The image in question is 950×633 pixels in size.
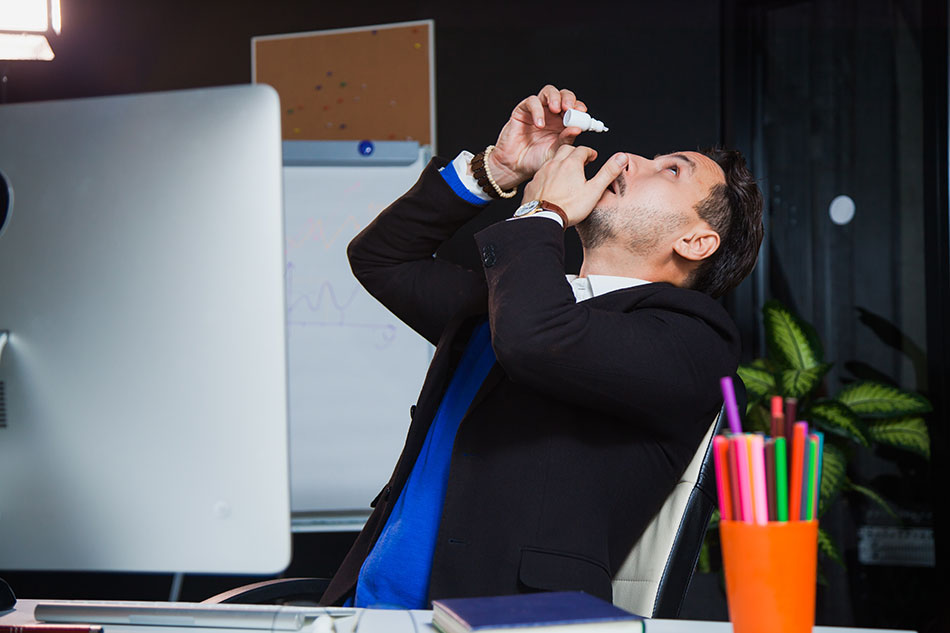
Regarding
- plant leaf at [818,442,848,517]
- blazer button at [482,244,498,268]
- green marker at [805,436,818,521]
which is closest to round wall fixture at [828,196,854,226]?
plant leaf at [818,442,848,517]

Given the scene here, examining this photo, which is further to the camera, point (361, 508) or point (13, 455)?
point (361, 508)

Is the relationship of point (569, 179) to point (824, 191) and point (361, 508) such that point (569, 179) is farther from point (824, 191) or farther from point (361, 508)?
point (824, 191)

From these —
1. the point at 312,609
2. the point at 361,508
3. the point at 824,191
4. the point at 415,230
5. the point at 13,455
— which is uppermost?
the point at 824,191

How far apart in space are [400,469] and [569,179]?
0.54m

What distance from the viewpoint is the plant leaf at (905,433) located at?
2.78 m

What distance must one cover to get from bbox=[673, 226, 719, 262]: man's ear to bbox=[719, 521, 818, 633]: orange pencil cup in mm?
799

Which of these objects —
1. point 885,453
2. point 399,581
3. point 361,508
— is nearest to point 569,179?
point 399,581

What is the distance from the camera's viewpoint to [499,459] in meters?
1.33

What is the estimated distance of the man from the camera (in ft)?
4.05

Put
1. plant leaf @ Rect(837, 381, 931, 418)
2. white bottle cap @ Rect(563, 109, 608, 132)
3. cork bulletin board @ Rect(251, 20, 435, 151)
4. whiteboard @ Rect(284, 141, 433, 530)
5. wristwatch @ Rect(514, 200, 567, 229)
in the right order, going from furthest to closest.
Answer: cork bulletin board @ Rect(251, 20, 435, 151) < whiteboard @ Rect(284, 141, 433, 530) < plant leaf @ Rect(837, 381, 931, 418) < white bottle cap @ Rect(563, 109, 608, 132) < wristwatch @ Rect(514, 200, 567, 229)

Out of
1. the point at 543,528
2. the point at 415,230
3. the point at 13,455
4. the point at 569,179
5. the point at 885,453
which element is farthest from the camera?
the point at 885,453

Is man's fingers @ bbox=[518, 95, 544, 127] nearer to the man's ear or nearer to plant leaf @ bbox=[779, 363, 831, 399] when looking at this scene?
the man's ear

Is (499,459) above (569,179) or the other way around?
the other way around

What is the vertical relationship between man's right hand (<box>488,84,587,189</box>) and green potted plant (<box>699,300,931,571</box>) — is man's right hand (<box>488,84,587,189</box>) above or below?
above
